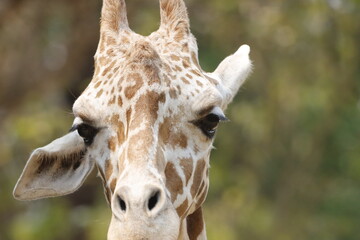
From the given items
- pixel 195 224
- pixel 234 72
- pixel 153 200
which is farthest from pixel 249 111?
pixel 153 200

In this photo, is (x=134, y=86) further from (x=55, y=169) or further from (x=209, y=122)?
(x=55, y=169)

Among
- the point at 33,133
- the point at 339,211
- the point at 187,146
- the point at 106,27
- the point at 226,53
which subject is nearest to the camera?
the point at 187,146

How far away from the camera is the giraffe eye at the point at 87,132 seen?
28.1 feet

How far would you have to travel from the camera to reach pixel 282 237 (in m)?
33.7

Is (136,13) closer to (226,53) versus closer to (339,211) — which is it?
(226,53)

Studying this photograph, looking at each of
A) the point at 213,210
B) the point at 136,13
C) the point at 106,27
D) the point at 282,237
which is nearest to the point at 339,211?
the point at 282,237

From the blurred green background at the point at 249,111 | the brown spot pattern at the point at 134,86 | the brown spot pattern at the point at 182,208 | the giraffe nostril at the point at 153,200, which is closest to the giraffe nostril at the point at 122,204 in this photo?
the giraffe nostril at the point at 153,200

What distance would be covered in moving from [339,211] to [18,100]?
11583mm

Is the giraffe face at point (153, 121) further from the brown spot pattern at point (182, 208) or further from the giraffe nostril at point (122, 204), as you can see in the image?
the giraffe nostril at point (122, 204)

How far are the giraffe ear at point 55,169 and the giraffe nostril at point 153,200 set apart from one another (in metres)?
1.67

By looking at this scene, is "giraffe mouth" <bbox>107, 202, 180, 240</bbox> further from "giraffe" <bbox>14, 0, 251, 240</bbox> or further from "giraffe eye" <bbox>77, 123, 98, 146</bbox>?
"giraffe eye" <bbox>77, 123, 98, 146</bbox>

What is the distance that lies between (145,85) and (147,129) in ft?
1.23

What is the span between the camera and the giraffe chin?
764cm

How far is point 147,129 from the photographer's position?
26.8ft
